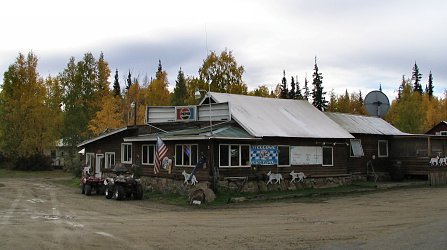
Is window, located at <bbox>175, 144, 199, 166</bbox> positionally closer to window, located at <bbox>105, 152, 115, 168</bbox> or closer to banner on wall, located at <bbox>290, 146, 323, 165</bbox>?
banner on wall, located at <bbox>290, 146, 323, 165</bbox>

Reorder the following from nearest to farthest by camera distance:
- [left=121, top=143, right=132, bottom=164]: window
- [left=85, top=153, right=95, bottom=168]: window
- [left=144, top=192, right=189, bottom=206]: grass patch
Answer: [left=144, top=192, right=189, bottom=206]: grass patch, [left=121, top=143, right=132, bottom=164]: window, [left=85, top=153, right=95, bottom=168]: window

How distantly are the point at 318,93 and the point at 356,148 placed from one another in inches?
1936

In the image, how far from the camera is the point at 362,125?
36906 mm

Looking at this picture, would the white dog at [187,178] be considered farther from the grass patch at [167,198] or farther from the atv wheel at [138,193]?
the atv wheel at [138,193]

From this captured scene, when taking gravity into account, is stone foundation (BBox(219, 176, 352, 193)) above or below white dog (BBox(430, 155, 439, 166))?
below

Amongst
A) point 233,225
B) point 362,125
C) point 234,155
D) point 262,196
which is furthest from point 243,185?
point 362,125

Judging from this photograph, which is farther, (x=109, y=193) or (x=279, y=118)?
(x=279, y=118)

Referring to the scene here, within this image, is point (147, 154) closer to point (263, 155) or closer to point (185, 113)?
point (185, 113)

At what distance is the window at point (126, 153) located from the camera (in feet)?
107

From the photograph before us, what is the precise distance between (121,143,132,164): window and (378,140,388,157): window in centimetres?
1839

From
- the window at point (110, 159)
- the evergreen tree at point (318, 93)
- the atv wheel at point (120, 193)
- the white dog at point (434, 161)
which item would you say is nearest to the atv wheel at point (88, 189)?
the atv wheel at point (120, 193)

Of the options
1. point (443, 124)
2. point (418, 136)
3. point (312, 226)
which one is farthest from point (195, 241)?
point (443, 124)

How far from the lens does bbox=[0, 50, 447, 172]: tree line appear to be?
51906 millimetres

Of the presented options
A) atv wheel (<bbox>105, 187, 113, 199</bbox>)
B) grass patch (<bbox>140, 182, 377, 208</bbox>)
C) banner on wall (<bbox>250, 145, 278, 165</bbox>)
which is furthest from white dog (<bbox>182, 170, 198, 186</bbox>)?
atv wheel (<bbox>105, 187, 113, 199</bbox>)
